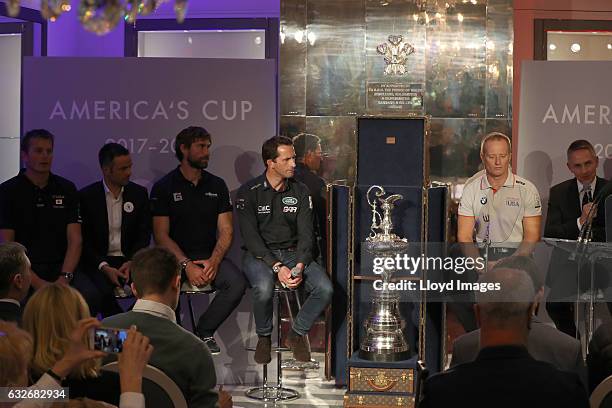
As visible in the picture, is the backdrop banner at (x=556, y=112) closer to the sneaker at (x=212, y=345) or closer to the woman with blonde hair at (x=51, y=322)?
the sneaker at (x=212, y=345)

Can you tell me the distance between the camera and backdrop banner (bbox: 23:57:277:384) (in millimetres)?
6504

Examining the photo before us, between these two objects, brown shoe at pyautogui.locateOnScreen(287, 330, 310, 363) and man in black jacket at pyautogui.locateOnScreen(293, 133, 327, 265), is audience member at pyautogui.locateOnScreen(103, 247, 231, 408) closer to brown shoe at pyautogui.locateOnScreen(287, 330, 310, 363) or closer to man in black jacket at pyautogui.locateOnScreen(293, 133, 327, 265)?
brown shoe at pyautogui.locateOnScreen(287, 330, 310, 363)

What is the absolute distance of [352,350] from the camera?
20.1 ft

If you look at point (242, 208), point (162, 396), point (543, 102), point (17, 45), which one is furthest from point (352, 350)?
point (17, 45)

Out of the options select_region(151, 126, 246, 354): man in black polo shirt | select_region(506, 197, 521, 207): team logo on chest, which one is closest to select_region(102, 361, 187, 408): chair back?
select_region(151, 126, 246, 354): man in black polo shirt

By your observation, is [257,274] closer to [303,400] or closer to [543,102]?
[303,400]

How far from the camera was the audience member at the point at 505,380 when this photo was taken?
97.4 inches

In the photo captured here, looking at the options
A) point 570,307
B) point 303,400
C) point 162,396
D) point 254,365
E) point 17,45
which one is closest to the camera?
point 162,396

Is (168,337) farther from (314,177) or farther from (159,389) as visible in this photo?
(314,177)

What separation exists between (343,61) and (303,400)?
119 inches

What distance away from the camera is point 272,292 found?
591 centimetres

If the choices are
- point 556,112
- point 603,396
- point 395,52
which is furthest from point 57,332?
point 395,52

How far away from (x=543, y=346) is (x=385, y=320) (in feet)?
7.95

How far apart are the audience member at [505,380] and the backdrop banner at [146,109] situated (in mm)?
4011
